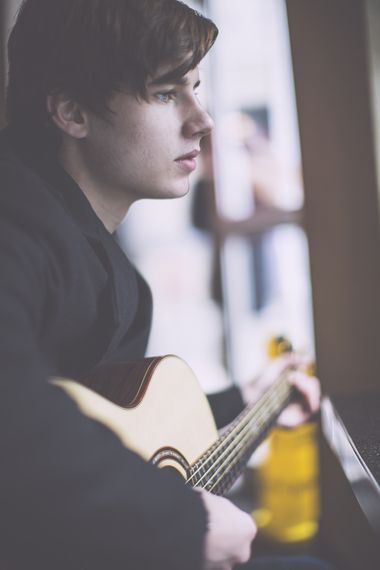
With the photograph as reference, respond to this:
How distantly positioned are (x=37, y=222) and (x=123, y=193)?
13.4 inches

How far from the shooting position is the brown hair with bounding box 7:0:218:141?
82 cm

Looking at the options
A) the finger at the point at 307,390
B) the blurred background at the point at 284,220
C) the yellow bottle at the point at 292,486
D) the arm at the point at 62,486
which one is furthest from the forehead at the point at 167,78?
the yellow bottle at the point at 292,486

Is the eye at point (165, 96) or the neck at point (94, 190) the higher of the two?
the eye at point (165, 96)

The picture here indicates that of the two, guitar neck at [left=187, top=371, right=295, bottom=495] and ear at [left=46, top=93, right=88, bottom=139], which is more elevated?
ear at [left=46, top=93, right=88, bottom=139]

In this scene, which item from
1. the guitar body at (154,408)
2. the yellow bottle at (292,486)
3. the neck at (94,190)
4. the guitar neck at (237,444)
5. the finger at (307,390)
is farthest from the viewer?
the yellow bottle at (292,486)

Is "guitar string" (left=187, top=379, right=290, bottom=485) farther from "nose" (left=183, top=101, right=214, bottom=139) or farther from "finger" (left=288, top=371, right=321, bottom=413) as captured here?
"nose" (left=183, top=101, right=214, bottom=139)

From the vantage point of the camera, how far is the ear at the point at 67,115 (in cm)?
87

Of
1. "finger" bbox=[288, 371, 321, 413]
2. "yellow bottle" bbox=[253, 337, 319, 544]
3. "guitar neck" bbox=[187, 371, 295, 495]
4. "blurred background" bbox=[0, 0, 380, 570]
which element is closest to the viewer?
"guitar neck" bbox=[187, 371, 295, 495]

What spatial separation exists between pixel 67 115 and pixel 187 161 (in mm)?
223

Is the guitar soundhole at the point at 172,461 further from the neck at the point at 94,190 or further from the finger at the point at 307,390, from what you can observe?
the finger at the point at 307,390

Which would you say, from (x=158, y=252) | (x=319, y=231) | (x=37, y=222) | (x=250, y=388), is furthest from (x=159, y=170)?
(x=158, y=252)

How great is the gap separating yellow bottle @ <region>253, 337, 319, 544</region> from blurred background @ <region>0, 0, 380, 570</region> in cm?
3

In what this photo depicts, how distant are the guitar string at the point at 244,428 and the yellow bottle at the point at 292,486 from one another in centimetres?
62

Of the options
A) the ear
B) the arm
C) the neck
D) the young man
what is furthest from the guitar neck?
the ear
